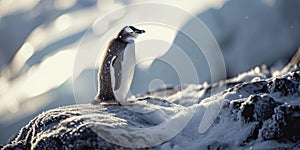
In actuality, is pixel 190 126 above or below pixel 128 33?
below

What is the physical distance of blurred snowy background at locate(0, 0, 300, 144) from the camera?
36.2 meters

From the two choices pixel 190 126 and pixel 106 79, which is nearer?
pixel 190 126

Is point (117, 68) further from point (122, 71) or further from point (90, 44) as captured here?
point (90, 44)

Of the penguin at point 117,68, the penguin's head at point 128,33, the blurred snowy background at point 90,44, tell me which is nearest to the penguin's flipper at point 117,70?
the penguin at point 117,68

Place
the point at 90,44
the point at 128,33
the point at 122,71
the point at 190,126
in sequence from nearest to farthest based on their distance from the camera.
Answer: the point at 190,126, the point at 122,71, the point at 128,33, the point at 90,44

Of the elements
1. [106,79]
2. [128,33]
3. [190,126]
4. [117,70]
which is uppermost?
[128,33]

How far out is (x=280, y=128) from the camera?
5.75 metres

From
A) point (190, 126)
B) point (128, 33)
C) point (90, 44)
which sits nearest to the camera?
point (190, 126)

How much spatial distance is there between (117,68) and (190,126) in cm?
248

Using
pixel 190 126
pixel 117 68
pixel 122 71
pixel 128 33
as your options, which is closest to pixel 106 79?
pixel 117 68

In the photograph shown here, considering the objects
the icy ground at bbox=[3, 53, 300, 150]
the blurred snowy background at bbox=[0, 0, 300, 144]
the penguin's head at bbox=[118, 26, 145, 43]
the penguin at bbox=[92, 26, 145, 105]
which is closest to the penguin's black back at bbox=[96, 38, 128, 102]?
the penguin at bbox=[92, 26, 145, 105]

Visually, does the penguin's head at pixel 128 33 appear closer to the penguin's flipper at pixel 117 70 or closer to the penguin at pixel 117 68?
the penguin at pixel 117 68

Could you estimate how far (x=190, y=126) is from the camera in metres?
6.20

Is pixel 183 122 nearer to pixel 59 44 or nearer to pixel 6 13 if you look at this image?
pixel 59 44
